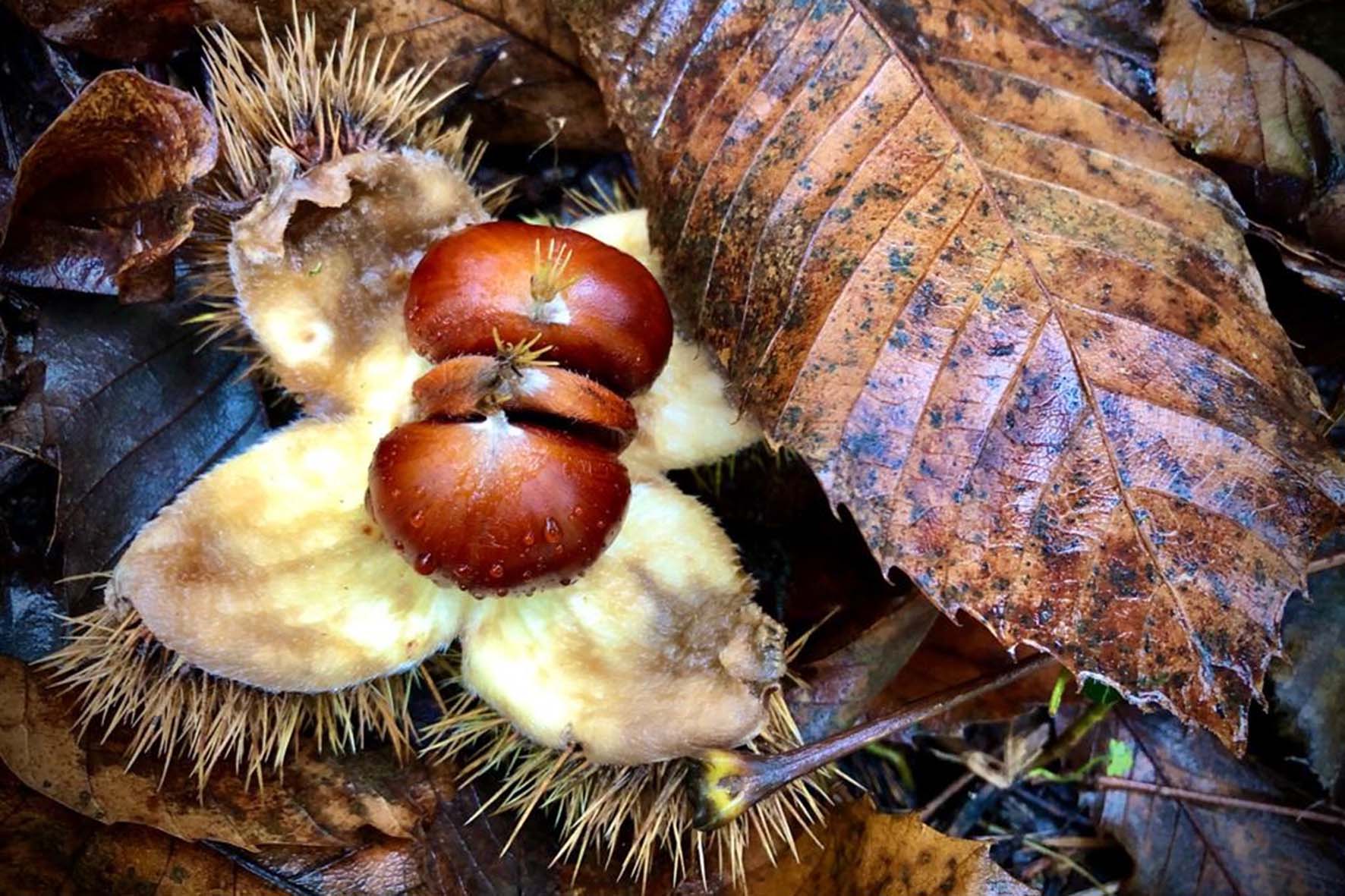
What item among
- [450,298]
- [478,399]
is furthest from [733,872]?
[450,298]

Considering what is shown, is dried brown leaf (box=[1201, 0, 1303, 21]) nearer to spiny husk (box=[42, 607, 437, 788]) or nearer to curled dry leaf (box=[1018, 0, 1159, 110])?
curled dry leaf (box=[1018, 0, 1159, 110])

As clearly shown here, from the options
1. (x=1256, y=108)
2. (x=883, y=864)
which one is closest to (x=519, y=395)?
(x=883, y=864)

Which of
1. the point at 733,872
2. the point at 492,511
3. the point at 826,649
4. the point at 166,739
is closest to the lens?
the point at 492,511

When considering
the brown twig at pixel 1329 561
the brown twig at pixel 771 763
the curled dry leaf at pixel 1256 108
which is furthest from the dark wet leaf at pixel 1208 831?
the curled dry leaf at pixel 1256 108

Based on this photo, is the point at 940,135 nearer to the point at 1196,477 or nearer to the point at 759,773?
the point at 1196,477

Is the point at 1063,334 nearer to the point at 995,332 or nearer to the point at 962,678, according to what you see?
the point at 995,332

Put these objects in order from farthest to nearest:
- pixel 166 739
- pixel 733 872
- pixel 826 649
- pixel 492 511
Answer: pixel 826 649
pixel 733 872
pixel 166 739
pixel 492 511

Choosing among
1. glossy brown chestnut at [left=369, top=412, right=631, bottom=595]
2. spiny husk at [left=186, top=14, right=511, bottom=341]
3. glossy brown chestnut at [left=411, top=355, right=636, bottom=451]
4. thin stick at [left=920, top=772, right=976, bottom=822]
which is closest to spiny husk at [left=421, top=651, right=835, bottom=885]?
thin stick at [left=920, top=772, right=976, bottom=822]
